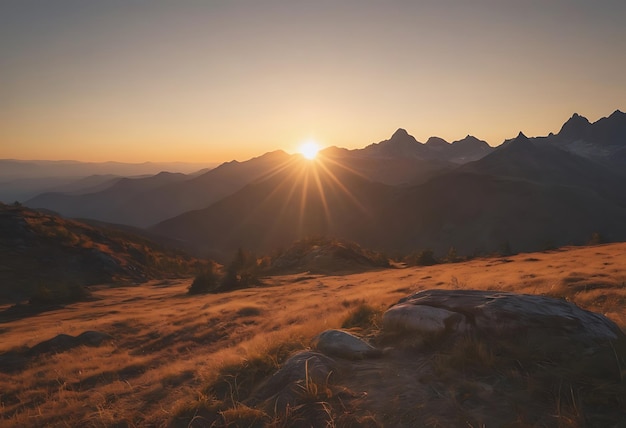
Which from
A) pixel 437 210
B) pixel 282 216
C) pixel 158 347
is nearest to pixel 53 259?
pixel 158 347

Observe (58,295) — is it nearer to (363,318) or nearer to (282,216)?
(363,318)

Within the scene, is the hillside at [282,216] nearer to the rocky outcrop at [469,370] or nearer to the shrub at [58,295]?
the shrub at [58,295]

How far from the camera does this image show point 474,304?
686cm

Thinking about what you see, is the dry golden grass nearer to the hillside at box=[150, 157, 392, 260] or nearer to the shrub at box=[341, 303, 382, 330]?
the shrub at box=[341, 303, 382, 330]

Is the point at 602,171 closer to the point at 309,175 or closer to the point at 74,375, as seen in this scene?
the point at 309,175

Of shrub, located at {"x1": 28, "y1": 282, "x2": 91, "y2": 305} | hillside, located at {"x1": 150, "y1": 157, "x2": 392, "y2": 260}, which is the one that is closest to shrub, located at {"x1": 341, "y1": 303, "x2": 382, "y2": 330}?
shrub, located at {"x1": 28, "y1": 282, "x2": 91, "y2": 305}

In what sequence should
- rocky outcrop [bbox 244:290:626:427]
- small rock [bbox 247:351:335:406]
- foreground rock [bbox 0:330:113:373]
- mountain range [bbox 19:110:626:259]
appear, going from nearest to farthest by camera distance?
rocky outcrop [bbox 244:290:626:427], small rock [bbox 247:351:335:406], foreground rock [bbox 0:330:113:373], mountain range [bbox 19:110:626:259]

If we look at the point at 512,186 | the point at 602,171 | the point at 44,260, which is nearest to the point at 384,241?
the point at 512,186

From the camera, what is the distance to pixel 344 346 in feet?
21.7

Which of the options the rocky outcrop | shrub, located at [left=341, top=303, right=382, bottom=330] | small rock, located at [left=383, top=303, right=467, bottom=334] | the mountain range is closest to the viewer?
the rocky outcrop

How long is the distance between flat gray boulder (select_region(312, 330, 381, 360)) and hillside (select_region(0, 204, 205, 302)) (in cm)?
2180

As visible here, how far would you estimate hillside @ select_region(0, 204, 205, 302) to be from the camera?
25.0m

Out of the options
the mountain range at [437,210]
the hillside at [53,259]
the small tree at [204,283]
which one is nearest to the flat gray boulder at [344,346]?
the small tree at [204,283]

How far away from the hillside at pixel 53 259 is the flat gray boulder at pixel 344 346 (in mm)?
21804
